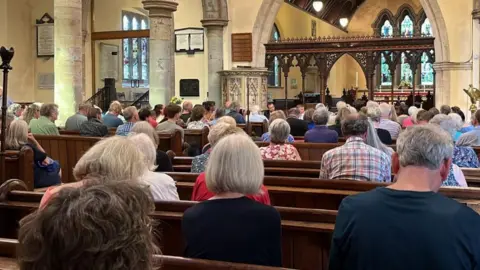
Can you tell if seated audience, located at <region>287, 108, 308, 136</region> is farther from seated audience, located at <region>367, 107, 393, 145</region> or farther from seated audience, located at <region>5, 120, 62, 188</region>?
seated audience, located at <region>5, 120, 62, 188</region>

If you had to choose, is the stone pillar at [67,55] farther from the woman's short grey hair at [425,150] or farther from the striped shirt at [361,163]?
the woman's short grey hair at [425,150]

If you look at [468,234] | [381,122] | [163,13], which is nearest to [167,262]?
[468,234]

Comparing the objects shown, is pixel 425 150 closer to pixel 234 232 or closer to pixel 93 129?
pixel 234 232

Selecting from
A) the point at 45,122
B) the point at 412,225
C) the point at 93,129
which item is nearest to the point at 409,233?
the point at 412,225

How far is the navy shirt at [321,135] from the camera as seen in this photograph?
7086 mm

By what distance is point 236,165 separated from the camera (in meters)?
2.58

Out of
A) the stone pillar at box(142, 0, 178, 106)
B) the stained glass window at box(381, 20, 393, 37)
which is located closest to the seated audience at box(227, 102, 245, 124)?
the stone pillar at box(142, 0, 178, 106)

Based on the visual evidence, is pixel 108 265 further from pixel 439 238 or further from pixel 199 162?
pixel 199 162

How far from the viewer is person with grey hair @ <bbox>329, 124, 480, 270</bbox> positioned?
1.97 metres

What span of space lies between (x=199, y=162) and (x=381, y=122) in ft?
12.0

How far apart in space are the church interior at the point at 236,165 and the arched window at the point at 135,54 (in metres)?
4.41

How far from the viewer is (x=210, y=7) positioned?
15141mm

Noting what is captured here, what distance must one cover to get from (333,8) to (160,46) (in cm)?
1367

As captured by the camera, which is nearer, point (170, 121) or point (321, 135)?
point (321, 135)
